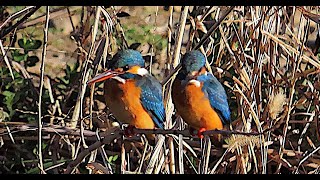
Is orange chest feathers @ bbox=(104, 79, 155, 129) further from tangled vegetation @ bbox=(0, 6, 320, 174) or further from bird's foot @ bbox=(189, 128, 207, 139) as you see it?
bird's foot @ bbox=(189, 128, 207, 139)

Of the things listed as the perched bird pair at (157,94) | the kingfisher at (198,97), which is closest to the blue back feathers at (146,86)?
the perched bird pair at (157,94)

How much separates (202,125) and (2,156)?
176 centimetres

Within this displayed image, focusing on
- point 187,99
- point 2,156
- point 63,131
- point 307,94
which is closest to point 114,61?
point 187,99

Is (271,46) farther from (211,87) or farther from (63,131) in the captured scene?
(63,131)

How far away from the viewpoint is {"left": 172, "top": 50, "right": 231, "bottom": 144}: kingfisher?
1741mm

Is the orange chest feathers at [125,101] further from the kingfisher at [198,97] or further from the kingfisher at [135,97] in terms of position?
the kingfisher at [198,97]

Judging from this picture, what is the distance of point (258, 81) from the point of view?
92.9 inches

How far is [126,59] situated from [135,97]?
0.26 meters

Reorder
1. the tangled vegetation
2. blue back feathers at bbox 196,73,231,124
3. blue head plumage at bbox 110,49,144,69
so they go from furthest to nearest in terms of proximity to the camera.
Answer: the tangled vegetation
blue back feathers at bbox 196,73,231,124
blue head plumage at bbox 110,49,144,69

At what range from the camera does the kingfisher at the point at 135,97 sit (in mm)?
1964

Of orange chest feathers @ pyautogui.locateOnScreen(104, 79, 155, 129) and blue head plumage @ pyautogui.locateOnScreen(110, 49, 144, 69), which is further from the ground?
blue head plumage @ pyautogui.locateOnScreen(110, 49, 144, 69)

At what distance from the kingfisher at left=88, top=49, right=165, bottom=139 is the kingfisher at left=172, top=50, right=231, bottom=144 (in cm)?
13

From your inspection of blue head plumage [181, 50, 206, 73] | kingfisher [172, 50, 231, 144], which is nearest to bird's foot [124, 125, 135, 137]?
kingfisher [172, 50, 231, 144]

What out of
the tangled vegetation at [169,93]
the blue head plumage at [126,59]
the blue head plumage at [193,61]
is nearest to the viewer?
the blue head plumage at [193,61]
